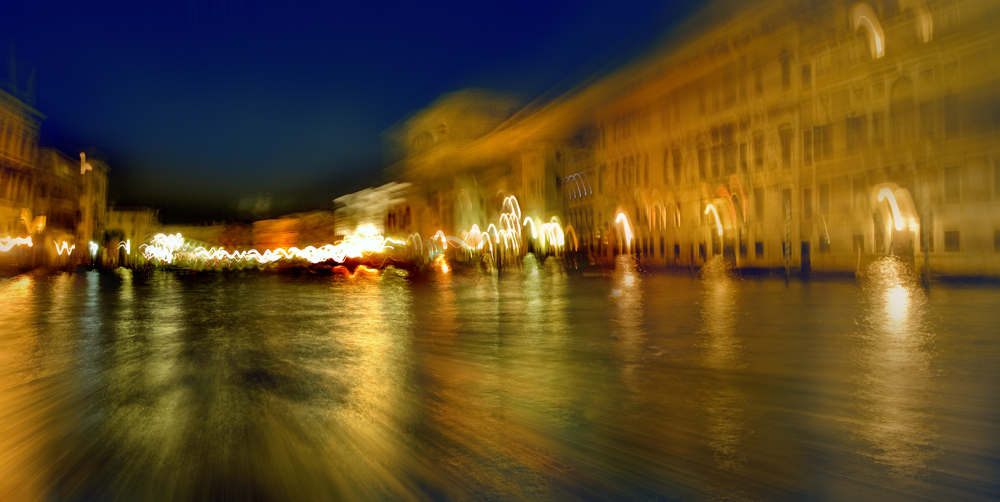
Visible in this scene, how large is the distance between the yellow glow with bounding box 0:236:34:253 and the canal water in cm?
4892

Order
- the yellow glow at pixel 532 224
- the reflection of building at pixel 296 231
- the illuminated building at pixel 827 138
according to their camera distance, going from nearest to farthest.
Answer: the illuminated building at pixel 827 138
the yellow glow at pixel 532 224
the reflection of building at pixel 296 231

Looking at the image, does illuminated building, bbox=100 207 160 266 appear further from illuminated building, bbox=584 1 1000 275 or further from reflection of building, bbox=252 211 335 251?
illuminated building, bbox=584 1 1000 275

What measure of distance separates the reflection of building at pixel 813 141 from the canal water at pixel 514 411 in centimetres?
1532

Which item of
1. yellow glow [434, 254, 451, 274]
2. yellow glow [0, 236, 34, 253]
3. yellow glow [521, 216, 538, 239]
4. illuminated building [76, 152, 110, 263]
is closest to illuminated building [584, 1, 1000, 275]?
yellow glow [434, 254, 451, 274]

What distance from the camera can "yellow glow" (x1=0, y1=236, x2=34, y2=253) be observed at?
47.8 metres

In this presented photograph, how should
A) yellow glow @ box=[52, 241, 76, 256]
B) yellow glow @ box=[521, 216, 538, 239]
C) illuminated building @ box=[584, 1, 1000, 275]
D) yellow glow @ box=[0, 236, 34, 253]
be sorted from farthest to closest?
yellow glow @ box=[521, 216, 538, 239] < yellow glow @ box=[52, 241, 76, 256] < yellow glow @ box=[0, 236, 34, 253] < illuminated building @ box=[584, 1, 1000, 275]

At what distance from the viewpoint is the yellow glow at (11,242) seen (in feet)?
157

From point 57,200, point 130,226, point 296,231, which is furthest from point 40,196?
point 296,231

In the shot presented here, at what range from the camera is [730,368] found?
6.15 meters

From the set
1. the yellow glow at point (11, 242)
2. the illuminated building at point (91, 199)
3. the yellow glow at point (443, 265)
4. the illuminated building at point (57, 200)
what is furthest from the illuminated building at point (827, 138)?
the illuminated building at point (91, 199)

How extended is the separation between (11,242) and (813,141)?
6096 centimetres

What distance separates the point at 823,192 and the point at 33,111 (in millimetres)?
73503

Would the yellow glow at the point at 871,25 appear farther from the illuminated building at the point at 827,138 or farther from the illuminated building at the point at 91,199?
the illuminated building at the point at 91,199

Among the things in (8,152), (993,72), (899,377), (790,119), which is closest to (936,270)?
(993,72)
